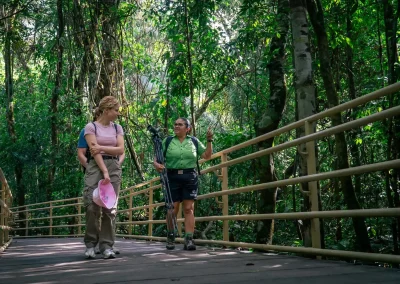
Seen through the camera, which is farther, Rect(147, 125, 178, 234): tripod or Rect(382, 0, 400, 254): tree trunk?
Rect(147, 125, 178, 234): tripod

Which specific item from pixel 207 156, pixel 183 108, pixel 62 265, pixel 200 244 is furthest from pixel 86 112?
pixel 62 265

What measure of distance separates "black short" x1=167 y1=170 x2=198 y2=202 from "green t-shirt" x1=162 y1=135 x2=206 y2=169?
10cm

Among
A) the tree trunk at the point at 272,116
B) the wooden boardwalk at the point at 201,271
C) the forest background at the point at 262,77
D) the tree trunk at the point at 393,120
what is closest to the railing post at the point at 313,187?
the wooden boardwalk at the point at 201,271

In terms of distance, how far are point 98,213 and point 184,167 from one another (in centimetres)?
122

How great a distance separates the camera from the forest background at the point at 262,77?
6.48 metres

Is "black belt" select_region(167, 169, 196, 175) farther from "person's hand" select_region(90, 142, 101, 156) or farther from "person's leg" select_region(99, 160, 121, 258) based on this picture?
"person's hand" select_region(90, 142, 101, 156)

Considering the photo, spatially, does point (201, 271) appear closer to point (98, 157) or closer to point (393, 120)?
point (98, 157)

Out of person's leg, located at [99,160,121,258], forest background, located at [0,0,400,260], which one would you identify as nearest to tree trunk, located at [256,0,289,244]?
forest background, located at [0,0,400,260]

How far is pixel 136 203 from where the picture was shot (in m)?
15.2

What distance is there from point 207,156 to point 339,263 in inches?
99.1

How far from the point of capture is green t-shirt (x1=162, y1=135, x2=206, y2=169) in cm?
613

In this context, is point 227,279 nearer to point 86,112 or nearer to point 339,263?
point 339,263

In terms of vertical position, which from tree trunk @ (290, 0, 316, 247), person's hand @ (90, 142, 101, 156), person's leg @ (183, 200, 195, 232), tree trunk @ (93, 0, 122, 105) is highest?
tree trunk @ (93, 0, 122, 105)

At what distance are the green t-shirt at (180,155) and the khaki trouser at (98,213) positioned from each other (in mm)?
870
